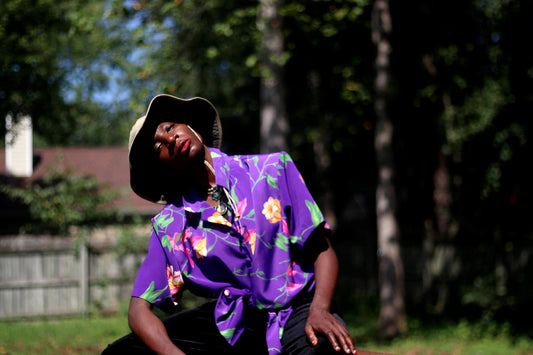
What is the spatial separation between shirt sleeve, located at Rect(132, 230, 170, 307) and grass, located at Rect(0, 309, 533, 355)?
20.1ft

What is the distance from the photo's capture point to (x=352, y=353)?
193 cm

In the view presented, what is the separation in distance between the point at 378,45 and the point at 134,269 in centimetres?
706

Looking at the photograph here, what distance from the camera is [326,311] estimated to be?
6.77ft

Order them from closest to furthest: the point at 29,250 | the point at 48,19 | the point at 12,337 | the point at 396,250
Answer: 1. the point at 396,250
2. the point at 12,337
3. the point at 48,19
4. the point at 29,250

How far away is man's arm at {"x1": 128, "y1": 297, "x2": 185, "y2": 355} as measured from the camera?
2141mm

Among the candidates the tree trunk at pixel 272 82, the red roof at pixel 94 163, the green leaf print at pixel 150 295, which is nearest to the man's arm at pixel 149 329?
the green leaf print at pixel 150 295

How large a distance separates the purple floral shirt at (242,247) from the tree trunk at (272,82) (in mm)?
4629

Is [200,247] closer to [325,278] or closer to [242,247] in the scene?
[242,247]

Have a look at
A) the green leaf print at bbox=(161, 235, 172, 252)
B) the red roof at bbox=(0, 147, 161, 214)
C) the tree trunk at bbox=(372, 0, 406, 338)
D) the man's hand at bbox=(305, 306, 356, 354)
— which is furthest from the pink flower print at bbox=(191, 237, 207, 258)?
the red roof at bbox=(0, 147, 161, 214)

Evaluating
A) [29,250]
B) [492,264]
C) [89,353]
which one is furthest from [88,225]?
[492,264]

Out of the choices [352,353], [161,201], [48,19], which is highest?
[48,19]

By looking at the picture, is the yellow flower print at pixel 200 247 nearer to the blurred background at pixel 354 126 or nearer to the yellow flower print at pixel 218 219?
the yellow flower print at pixel 218 219

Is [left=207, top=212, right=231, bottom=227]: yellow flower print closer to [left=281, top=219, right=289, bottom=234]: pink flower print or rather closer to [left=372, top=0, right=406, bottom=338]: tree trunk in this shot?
[left=281, top=219, right=289, bottom=234]: pink flower print

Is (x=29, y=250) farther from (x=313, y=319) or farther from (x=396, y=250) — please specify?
(x=313, y=319)
